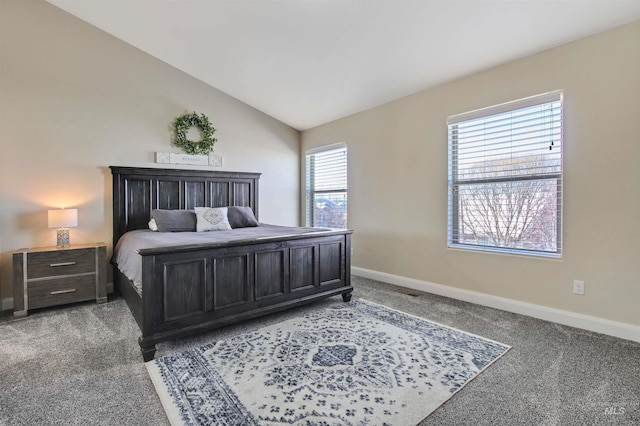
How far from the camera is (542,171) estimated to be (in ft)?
9.77

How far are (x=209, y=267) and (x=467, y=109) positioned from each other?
3.12 m

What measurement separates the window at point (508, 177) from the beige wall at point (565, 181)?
97mm

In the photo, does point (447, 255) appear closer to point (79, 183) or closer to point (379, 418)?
point (379, 418)

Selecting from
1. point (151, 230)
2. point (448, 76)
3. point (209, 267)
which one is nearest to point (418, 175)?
point (448, 76)

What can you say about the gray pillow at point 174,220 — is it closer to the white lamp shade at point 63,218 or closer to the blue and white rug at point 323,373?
the white lamp shade at point 63,218

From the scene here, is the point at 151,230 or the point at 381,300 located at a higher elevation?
the point at 151,230

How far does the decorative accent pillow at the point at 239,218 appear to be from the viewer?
172 inches

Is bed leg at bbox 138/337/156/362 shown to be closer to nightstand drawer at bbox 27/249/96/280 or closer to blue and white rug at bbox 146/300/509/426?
blue and white rug at bbox 146/300/509/426

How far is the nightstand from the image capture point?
313 centimetres

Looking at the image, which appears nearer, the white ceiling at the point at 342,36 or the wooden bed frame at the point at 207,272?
the wooden bed frame at the point at 207,272

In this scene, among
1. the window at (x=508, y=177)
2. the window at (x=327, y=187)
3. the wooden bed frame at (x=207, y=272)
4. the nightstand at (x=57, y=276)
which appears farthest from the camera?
the window at (x=327, y=187)

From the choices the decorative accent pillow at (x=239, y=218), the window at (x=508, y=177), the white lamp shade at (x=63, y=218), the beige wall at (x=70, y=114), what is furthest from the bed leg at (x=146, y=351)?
the window at (x=508, y=177)

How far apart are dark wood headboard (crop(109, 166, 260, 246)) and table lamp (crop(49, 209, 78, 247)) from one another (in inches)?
19.5

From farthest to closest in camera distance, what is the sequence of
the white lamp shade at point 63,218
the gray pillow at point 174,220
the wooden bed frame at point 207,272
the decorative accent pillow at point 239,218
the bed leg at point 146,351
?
the decorative accent pillow at point 239,218, the gray pillow at point 174,220, the white lamp shade at point 63,218, the wooden bed frame at point 207,272, the bed leg at point 146,351
